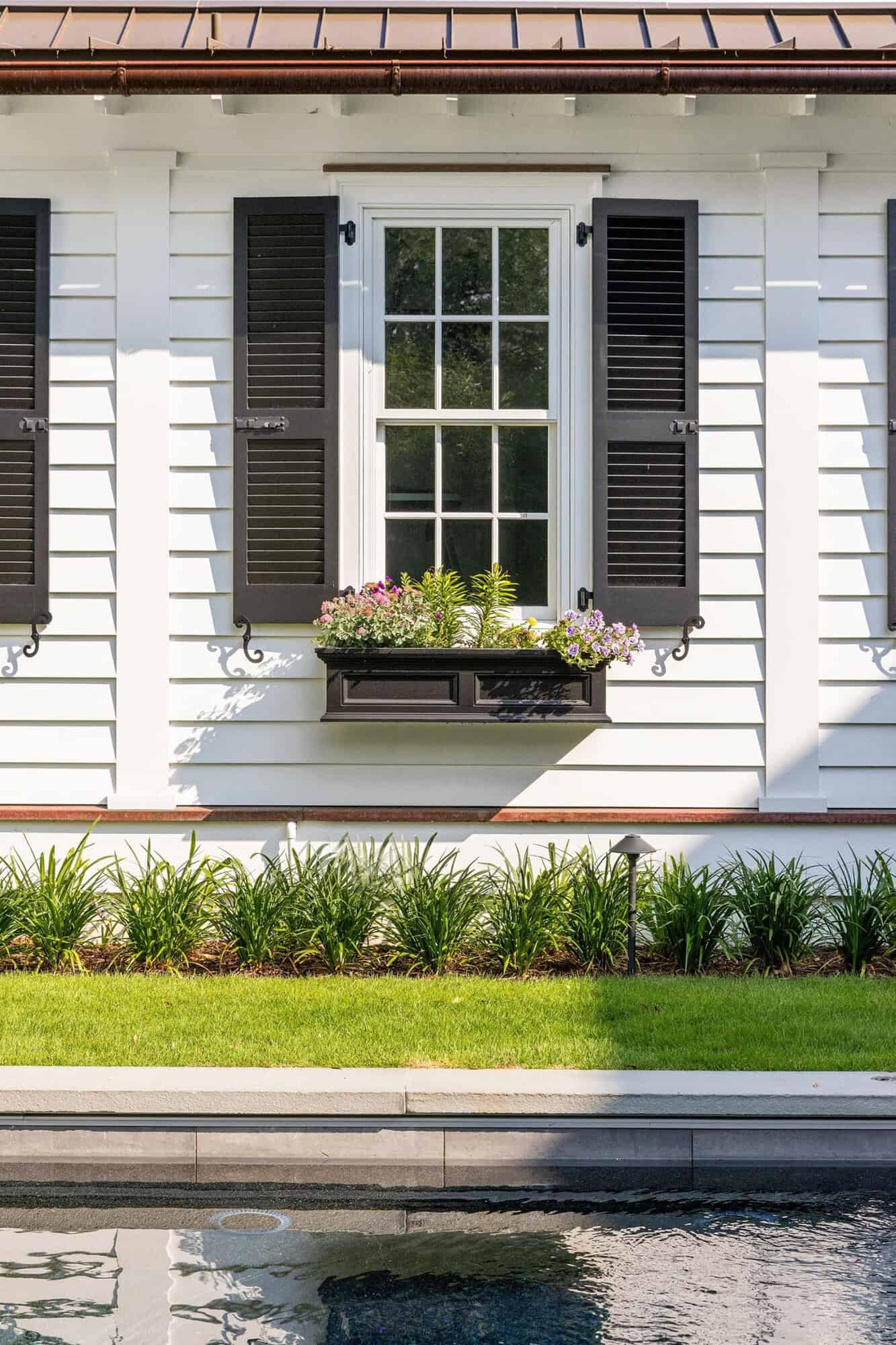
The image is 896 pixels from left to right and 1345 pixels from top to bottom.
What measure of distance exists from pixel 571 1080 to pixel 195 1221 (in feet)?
4.12

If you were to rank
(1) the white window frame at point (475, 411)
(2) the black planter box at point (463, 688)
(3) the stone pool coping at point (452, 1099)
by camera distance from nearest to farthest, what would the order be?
(3) the stone pool coping at point (452, 1099) < (2) the black planter box at point (463, 688) < (1) the white window frame at point (475, 411)

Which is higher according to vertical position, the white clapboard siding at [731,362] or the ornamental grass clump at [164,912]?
the white clapboard siding at [731,362]

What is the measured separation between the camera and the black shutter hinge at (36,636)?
6.42 metres

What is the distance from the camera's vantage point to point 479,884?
6125 mm

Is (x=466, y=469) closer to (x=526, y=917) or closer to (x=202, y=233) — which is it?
(x=202, y=233)

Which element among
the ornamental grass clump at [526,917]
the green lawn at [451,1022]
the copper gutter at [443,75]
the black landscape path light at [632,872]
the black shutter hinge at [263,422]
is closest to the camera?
the green lawn at [451,1022]

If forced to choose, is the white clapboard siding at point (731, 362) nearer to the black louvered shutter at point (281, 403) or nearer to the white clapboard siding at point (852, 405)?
the white clapboard siding at point (852, 405)

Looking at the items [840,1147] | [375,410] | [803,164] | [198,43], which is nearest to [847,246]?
[803,164]

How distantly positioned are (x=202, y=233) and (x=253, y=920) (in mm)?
3529

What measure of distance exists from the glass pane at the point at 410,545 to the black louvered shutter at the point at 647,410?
889 mm

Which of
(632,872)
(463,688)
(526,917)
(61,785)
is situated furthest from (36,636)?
(632,872)

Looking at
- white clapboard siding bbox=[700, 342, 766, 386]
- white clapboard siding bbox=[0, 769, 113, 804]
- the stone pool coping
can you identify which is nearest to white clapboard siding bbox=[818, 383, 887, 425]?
white clapboard siding bbox=[700, 342, 766, 386]

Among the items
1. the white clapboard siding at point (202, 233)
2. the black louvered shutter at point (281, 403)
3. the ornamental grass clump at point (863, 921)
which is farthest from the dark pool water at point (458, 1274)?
the white clapboard siding at point (202, 233)

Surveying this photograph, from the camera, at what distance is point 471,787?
6453mm
